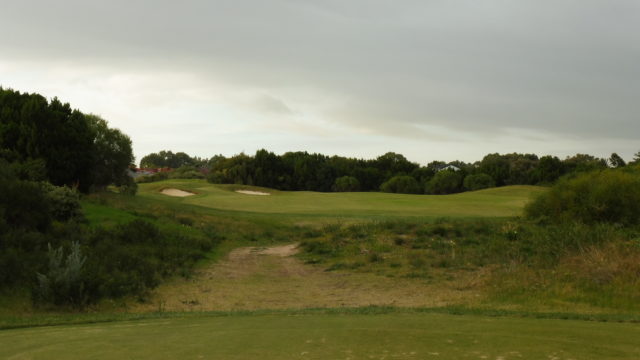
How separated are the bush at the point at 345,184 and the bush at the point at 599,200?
6008 cm

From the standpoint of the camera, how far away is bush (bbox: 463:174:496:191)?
273ft

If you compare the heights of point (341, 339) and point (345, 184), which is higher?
point (345, 184)

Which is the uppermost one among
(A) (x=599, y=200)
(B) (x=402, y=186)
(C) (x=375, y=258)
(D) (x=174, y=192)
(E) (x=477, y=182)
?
(E) (x=477, y=182)

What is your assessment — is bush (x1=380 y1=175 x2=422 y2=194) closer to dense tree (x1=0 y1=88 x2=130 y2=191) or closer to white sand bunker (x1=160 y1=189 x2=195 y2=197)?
white sand bunker (x1=160 y1=189 x2=195 y2=197)

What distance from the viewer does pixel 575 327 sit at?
779 centimetres

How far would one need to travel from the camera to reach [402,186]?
84.4 meters

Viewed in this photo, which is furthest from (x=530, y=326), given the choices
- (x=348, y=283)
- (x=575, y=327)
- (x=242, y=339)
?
(x=348, y=283)

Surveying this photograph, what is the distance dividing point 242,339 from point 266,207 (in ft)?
130

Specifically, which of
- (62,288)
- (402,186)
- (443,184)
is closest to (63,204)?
(62,288)

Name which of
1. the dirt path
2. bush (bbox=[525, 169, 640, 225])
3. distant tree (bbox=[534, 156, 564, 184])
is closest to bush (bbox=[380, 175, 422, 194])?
distant tree (bbox=[534, 156, 564, 184])

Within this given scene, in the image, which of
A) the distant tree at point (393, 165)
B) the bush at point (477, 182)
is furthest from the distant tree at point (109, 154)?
the distant tree at point (393, 165)

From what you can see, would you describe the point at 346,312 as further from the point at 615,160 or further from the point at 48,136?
the point at 615,160

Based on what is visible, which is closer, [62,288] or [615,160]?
[62,288]

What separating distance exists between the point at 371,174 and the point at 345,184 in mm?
6346
